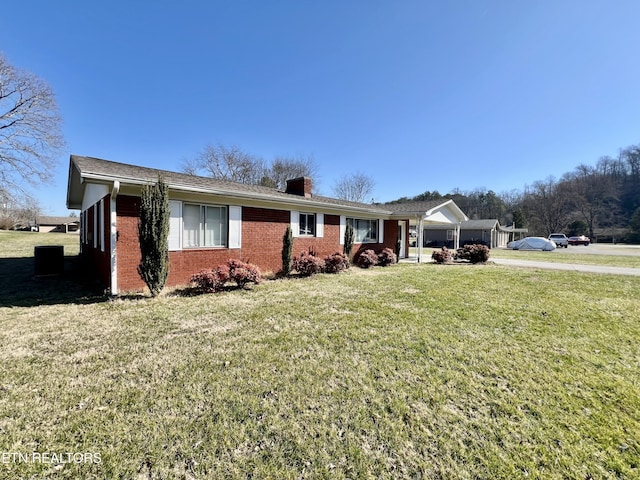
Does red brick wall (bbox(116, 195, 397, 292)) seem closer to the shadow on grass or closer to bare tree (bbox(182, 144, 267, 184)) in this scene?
the shadow on grass

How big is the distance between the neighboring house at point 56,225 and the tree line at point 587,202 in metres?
65.9

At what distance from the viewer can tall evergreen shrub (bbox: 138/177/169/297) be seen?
21.1 ft

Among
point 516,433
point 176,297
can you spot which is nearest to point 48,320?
point 176,297

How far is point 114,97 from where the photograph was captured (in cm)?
1333

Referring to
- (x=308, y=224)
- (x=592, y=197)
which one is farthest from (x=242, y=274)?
(x=592, y=197)

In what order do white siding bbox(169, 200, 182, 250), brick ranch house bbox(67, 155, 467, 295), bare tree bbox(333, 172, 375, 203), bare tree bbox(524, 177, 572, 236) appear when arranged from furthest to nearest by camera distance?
bare tree bbox(524, 177, 572, 236), bare tree bbox(333, 172, 375, 203), white siding bbox(169, 200, 182, 250), brick ranch house bbox(67, 155, 467, 295)

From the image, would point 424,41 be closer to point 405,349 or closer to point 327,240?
point 327,240

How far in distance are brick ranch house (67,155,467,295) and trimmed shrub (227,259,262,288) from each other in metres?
0.96

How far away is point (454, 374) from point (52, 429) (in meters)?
4.26

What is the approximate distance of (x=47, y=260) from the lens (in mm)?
Answer: 9461

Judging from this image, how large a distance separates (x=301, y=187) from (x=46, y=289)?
10.2 metres

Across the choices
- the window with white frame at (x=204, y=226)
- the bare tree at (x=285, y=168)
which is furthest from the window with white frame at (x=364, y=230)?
the bare tree at (x=285, y=168)

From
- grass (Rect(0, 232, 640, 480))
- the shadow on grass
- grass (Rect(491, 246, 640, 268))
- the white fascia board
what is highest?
the white fascia board

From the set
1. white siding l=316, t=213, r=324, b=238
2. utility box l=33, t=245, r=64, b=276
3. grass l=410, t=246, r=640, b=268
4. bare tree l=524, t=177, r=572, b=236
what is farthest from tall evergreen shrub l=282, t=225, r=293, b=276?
bare tree l=524, t=177, r=572, b=236
